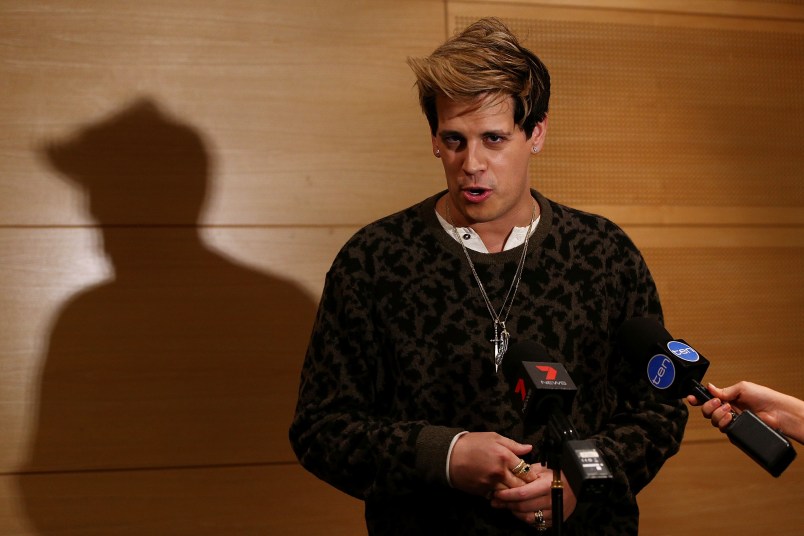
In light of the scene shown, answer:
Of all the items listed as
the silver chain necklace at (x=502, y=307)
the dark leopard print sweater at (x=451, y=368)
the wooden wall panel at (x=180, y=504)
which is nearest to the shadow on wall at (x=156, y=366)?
the wooden wall panel at (x=180, y=504)

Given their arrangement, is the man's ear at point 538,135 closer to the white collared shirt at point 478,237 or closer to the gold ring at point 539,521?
the white collared shirt at point 478,237

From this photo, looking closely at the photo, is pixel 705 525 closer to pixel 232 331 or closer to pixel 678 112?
pixel 678 112

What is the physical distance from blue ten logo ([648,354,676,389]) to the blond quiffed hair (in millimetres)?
751

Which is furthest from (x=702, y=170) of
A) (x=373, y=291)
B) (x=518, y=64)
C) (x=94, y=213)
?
(x=94, y=213)

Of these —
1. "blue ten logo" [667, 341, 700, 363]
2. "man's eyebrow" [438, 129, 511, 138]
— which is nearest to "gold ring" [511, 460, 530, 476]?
"blue ten logo" [667, 341, 700, 363]

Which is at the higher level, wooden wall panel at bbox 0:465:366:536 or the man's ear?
the man's ear

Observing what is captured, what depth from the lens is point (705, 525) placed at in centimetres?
332

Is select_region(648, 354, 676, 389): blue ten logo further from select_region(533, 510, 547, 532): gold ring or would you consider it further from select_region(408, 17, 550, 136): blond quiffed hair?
select_region(408, 17, 550, 136): blond quiffed hair

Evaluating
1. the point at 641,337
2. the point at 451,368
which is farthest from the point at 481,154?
the point at 641,337

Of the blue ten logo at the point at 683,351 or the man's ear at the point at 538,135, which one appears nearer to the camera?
the blue ten logo at the point at 683,351

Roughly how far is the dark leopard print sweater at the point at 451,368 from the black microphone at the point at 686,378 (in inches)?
13.8

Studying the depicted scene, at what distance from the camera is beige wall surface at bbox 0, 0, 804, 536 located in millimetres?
2889

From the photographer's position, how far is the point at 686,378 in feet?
4.81

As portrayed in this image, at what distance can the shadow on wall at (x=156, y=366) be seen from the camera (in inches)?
113
